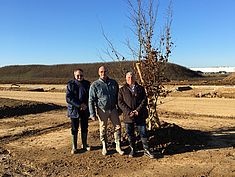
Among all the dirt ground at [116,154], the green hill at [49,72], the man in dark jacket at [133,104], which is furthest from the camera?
the green hill at [49,72]

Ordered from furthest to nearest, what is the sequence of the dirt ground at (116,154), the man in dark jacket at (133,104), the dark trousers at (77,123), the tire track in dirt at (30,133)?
the tire track in dirt at (30,133) → the dark trousers at (77,123) → the man in dark jacket at (133,104) → the dirt ground at (116,154)

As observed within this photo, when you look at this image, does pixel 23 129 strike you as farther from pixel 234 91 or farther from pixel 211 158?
pixel 234 91

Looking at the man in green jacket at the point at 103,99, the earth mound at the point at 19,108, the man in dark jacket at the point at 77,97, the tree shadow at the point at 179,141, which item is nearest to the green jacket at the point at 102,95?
the man in green jacket at the point at 103,99

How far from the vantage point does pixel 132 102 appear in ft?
24.3

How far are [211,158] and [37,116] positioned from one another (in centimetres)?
942

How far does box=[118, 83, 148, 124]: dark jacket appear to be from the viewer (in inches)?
292

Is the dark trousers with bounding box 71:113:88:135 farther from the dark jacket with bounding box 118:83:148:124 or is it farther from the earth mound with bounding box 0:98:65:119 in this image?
the earth mound with bounding box 0:98:65:119

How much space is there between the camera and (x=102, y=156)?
304 inches

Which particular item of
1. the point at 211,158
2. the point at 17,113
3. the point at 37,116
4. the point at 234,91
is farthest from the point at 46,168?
the point at 234,91

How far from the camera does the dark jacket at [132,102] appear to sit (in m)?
7.41

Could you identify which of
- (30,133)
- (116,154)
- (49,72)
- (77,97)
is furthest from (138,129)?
(49,72)

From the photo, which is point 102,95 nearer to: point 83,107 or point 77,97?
point 83,107

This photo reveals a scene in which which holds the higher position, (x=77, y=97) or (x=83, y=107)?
(x=77, y=97)

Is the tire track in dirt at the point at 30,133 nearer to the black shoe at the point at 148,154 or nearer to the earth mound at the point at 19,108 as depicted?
the earth mound at the point at 19,108
